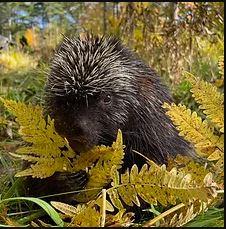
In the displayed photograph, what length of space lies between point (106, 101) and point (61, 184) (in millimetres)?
442

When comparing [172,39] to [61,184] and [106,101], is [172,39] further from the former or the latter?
[61,184]

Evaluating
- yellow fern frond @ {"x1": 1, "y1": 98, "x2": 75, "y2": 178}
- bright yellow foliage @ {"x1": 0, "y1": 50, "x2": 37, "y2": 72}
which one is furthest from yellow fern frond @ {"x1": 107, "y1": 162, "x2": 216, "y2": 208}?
bright yellow foliage @ {"x1": 0, "y1": 50, "x2": 37, "y2": 72}

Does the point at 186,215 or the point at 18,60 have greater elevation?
the point at 186,215

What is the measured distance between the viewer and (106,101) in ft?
7.83

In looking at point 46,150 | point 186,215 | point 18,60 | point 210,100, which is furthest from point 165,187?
point 18,60

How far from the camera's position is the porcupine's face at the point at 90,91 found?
218cm

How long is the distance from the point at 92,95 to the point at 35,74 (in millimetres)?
3957

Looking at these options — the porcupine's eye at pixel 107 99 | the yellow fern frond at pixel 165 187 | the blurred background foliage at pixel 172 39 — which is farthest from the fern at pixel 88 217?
the blurred background foliage at pixel 172 39

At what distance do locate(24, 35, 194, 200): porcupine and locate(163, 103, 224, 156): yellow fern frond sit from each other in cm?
50

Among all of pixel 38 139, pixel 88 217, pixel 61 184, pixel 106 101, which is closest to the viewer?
pixel 88 217

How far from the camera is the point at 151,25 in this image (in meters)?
6.54

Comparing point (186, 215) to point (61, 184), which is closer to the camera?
point (186, 215)

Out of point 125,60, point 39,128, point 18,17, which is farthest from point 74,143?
point 18,17

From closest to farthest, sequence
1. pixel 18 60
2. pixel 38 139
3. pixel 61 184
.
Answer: pixel 38 139, pixel 61 184, pixel 18 60
